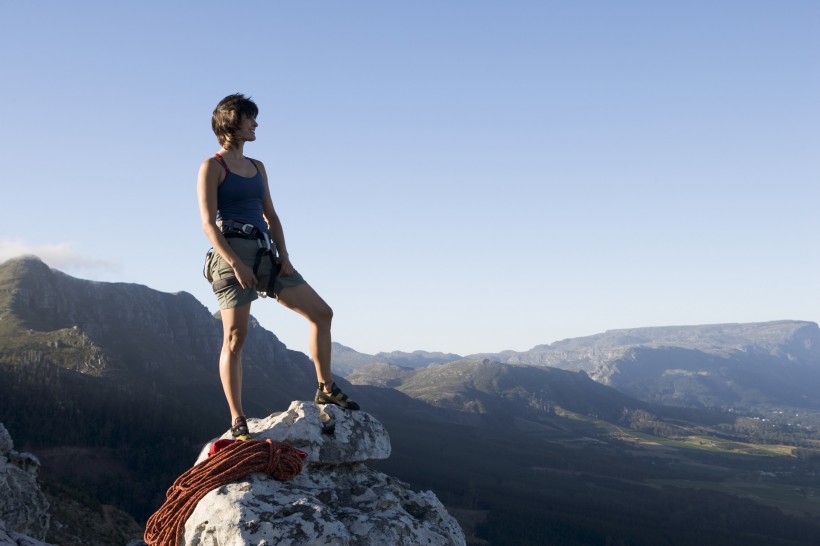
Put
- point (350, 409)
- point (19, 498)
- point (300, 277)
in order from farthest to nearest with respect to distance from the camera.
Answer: point (19, 498)
point (350, 409)
point (300, 277)

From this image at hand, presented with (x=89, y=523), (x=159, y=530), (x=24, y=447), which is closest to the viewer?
(x=159, y=530)

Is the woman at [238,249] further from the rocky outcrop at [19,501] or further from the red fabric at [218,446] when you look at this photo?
the rocky outcrop at [19,501]

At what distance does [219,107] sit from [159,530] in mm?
5697

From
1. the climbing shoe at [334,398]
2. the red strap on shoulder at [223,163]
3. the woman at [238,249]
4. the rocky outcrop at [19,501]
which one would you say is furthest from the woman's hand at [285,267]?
the rocky outcrop at [19,501]

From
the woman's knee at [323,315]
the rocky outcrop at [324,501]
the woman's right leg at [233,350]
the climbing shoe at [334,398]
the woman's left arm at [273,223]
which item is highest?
the woman's left arm at [273,223]

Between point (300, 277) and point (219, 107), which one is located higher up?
point (219, 107)

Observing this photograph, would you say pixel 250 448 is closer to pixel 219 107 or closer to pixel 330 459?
Result: pixel 330 459

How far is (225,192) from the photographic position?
9.44 m

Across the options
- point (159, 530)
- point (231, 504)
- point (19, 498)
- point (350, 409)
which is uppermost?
point (350, 409)

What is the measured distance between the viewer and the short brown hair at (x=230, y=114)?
9.50 metres

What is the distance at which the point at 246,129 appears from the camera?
9.56 m

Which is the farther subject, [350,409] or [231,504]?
[350,409]

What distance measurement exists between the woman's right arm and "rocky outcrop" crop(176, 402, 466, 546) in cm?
231

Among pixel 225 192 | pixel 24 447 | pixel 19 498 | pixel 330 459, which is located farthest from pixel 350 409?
pixel 24 447
